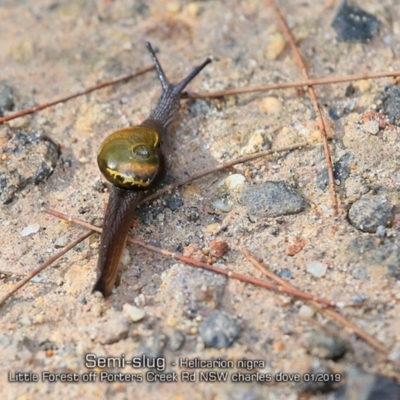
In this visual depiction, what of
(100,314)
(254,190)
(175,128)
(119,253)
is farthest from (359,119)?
(100,314)

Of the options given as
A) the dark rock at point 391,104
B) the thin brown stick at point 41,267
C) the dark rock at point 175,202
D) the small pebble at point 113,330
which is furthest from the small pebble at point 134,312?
the dark rock at point 391,104

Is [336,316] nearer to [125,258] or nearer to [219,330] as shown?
[219,330]

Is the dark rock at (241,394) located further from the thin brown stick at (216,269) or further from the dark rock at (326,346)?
the thin brown stick at (216,269)

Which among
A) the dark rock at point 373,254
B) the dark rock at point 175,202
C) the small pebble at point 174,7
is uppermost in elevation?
the small pebble at point 174,7

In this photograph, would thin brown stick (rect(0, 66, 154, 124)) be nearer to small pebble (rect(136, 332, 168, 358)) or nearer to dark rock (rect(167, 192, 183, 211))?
dark rock (rect(167, 192, 183, 211))

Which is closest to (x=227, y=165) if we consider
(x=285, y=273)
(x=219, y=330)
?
(x=285, y=273)

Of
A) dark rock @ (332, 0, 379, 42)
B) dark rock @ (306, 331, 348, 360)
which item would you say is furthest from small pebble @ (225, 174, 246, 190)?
dark rock @ (332, 0, 379, 42)
